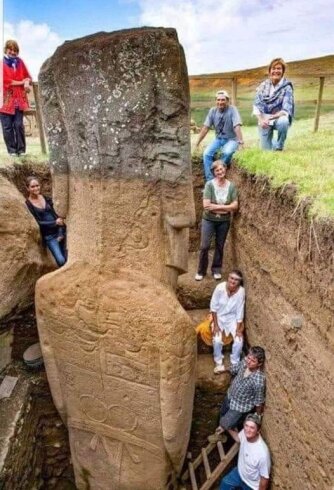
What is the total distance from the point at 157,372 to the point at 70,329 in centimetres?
78

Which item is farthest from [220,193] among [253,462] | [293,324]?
[253,462]

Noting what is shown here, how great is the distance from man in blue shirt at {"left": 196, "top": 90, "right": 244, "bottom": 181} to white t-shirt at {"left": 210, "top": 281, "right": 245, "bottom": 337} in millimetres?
1459

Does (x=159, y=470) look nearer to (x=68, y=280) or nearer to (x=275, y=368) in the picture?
(x=275, y=368)

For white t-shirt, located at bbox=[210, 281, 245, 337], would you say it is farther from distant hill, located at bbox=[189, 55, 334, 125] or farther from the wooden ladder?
distant hill, located at bbox=[189, 55, 334, 125]

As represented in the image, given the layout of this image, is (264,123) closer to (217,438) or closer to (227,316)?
(227,316)

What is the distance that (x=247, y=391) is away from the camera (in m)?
3.99

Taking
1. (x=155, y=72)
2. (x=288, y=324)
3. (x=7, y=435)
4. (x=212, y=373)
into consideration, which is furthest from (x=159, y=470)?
(x=155, y=72)

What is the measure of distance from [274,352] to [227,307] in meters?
0.74

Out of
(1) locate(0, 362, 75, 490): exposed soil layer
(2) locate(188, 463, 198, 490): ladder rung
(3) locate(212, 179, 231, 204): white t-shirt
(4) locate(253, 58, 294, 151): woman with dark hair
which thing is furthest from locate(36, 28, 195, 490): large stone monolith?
(4) locate(253, 58, 294, 151): woman with dark hair

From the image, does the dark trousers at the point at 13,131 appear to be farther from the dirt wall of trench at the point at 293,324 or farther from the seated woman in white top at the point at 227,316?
the seated woman in white top at the point at 227,316

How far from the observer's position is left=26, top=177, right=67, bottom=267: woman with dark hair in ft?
14.8

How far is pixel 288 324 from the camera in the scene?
349 centimetres

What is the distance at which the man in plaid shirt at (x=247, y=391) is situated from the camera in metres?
3.90

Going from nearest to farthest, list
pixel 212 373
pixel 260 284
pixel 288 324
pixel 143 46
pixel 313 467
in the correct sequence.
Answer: pixel 143 46 < pixel 313 467 < pixel 288 324 < pixel 260 284 < pixel 212 373
